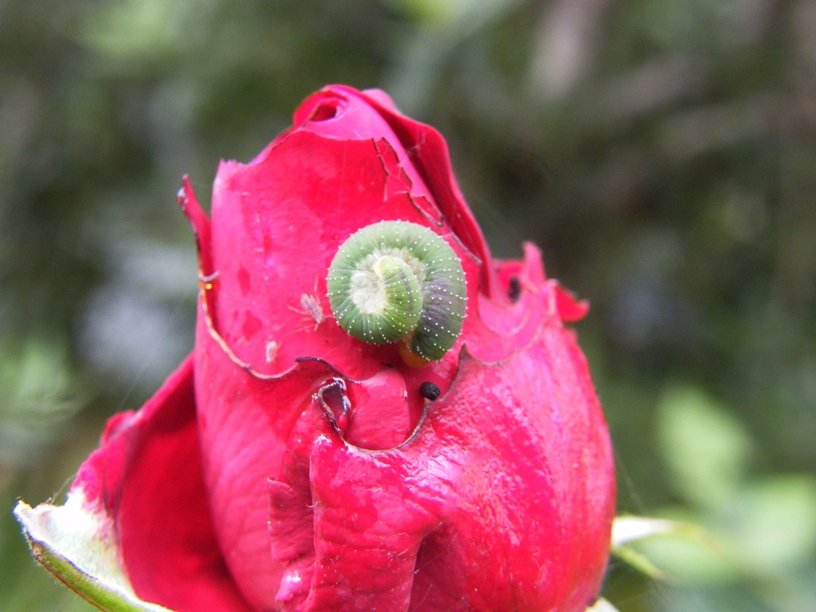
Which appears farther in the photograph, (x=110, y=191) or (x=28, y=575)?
(x=110, y=191)

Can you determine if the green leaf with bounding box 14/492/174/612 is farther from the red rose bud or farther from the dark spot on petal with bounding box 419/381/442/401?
the dark spot on petal with bounding box 419/381/442/401

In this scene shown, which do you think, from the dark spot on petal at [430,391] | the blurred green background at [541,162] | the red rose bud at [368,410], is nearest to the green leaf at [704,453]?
the blurred green background at [541,162]

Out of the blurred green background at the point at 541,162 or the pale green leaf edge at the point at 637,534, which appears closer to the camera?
the pale green leaf edge at the point at 637,534

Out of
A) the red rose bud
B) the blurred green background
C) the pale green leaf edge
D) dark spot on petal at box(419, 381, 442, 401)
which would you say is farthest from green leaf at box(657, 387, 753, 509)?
dark spot on petal at box(419, 381, 442, 401)

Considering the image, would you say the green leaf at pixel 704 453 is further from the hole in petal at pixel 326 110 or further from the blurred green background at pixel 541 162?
the hole in petal at pixel 326 110

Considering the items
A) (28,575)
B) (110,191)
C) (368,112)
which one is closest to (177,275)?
(110,191)

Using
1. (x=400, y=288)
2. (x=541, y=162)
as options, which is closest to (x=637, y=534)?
(x=400, y=288)

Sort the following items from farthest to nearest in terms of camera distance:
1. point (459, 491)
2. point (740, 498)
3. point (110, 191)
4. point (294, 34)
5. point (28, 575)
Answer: point (110, 191), point (294, 34), point (740, 498), point (28, 575), point (459, 491)

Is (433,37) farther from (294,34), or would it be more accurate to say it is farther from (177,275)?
(177,275)
